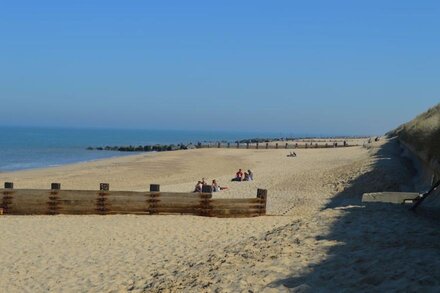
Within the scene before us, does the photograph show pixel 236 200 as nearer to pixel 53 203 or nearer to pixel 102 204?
pixel 102 204

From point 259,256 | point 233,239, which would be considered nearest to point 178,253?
point 233,239

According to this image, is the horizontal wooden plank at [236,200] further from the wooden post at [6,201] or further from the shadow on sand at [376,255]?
the wooden post at [6,201]

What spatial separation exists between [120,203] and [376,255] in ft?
30.8

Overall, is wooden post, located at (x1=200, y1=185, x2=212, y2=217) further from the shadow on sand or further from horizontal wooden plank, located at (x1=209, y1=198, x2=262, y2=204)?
the shadow on sand

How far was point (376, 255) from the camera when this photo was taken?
23.9 ft

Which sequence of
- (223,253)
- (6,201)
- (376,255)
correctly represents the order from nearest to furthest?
1. (376,255)
2. (223,253)
3. (6,201)

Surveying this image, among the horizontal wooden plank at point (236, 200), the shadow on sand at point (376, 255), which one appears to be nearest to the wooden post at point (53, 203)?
the horizontal wooden plank at point (236, 200)

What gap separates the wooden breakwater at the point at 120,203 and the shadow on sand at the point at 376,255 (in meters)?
4.47

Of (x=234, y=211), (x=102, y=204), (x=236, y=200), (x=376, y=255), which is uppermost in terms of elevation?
(x=376, y=255)

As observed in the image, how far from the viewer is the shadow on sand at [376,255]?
241 inches

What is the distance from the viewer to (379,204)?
11969 millimetres

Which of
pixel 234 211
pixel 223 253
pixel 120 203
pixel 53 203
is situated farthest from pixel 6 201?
pixel 223 253

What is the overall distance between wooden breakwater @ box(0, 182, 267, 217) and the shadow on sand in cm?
447

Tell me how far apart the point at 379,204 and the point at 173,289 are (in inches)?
243
